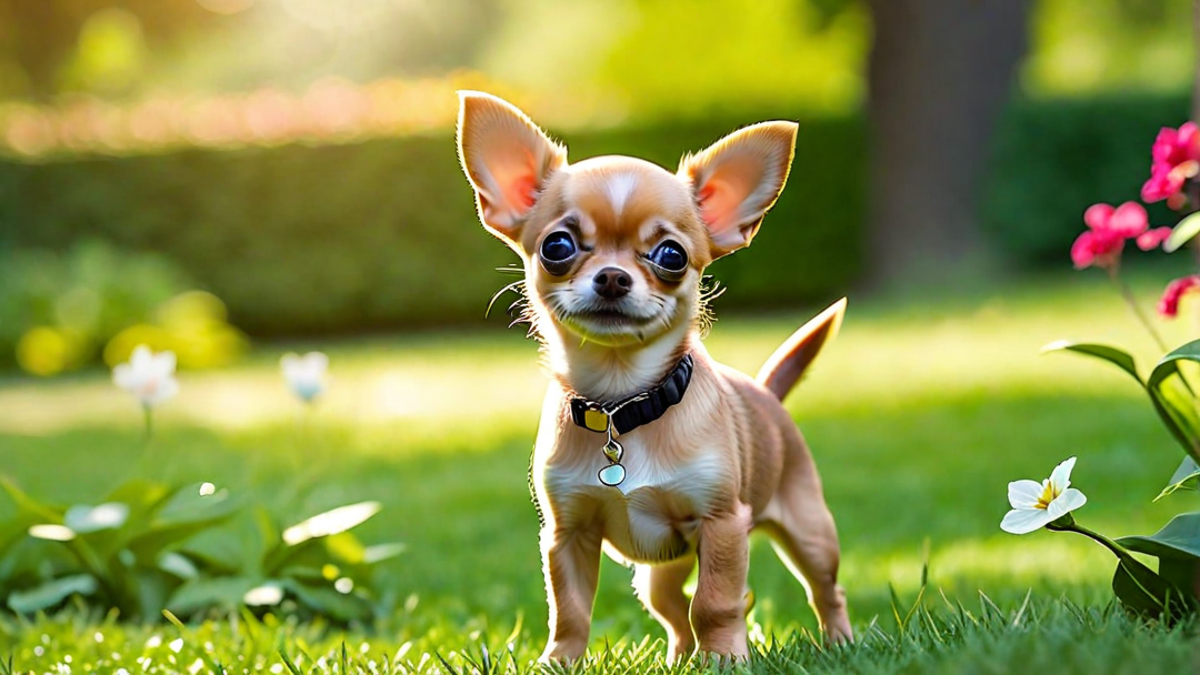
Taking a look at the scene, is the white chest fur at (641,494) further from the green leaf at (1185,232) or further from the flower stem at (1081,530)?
the green leaf at (1185,232)

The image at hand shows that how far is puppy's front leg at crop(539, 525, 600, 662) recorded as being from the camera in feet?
9.99

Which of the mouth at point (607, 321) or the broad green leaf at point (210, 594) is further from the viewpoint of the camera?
the broad green leaf at point (210, 594)

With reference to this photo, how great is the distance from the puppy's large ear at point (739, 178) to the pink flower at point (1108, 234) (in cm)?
100

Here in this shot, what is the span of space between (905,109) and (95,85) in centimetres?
1516

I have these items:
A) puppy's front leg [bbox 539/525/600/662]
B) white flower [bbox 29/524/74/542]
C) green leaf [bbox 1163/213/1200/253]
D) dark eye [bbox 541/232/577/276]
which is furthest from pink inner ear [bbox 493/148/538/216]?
white flower [bbox 29/524/74/542]

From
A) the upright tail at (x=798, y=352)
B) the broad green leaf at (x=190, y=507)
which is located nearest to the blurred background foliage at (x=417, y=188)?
the broad green leaf at (x=190, y=507)

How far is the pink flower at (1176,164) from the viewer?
339 cm

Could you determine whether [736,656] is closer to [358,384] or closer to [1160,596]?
[1160,596]

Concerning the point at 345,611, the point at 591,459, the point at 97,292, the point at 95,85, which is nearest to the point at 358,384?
the point at 97,292

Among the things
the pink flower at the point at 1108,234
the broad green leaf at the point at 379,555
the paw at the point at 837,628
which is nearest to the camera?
the paw at the point at 837,628

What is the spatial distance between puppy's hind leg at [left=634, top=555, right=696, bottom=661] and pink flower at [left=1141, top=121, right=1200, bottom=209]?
4.83 ft

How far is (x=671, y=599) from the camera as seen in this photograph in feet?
11.3

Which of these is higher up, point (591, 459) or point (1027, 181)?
point (591, 459)

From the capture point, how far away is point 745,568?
2.99 metres
